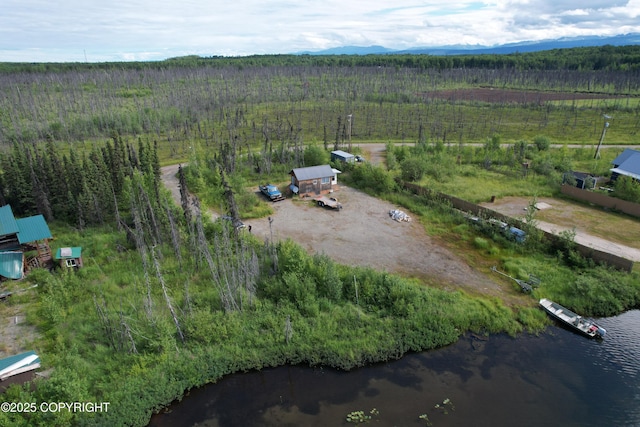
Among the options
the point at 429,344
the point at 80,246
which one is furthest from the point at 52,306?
the point at 429,344

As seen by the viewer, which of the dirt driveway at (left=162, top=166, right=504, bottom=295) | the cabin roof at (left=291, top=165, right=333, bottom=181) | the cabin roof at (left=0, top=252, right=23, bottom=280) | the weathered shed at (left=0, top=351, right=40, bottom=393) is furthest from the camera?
the cabin roof at (left=291, top=165, right=333, bottom=181)

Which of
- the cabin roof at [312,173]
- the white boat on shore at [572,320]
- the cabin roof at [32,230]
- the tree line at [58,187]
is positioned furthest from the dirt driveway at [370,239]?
the cabin roof at [32,230]

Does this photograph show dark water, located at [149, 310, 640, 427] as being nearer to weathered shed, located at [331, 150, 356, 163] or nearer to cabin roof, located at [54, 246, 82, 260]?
cabin roof, located at [54, 246, 82, 260]

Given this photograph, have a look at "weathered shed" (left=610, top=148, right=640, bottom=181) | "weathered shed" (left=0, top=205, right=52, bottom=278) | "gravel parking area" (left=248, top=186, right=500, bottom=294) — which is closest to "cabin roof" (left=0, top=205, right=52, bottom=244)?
"weathered shed" (left=0, top=205, right=52, bottom=278)

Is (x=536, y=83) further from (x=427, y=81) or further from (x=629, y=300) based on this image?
(x=629, y=300)

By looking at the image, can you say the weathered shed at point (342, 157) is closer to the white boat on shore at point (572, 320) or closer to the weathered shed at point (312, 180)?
the weathered shed at point (312, 180)
